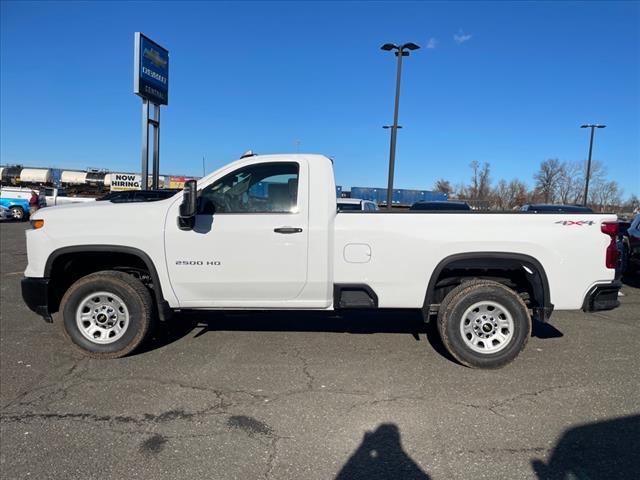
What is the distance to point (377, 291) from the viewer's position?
451 cm

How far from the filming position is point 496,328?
4.48 metres

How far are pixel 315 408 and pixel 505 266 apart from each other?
2281 millimetres

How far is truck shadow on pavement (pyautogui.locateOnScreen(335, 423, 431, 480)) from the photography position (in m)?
2.80

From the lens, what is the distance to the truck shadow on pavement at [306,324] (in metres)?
5.61

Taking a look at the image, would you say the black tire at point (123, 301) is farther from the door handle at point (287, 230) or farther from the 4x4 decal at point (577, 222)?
the 4x4 decal at point (577, 222)

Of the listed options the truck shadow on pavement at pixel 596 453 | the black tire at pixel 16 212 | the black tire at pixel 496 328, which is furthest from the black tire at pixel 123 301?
the black tire at pixel 16 212

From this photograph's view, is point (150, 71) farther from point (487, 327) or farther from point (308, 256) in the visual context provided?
point (487, 327)

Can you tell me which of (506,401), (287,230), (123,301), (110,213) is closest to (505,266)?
(506,401)

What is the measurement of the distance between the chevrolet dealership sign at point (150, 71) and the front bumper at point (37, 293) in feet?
41.7

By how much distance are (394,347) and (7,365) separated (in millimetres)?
3951

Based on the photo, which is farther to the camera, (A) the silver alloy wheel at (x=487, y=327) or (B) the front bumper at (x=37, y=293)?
(B) the front bumper at (x=37, y=293)

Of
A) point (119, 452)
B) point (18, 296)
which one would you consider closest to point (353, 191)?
point (18, 296)

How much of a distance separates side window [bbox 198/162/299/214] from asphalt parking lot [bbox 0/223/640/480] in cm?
156

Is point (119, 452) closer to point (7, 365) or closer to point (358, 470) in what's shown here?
point (358, 470)
